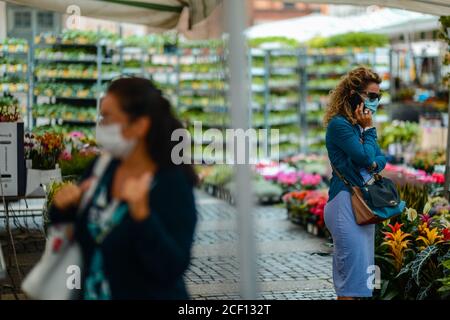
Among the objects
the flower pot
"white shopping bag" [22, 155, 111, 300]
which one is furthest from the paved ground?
"white shopping bag" [22, 155, 111, 300]

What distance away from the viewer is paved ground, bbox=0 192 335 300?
7852 mm

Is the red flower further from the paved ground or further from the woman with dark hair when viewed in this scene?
the woman with dark hair

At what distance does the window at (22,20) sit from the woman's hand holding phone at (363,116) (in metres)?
18.9

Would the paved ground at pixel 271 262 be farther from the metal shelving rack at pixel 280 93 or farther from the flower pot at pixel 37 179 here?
the metal shelving rack at pixel 280 93

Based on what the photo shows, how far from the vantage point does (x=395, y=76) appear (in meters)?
18.2

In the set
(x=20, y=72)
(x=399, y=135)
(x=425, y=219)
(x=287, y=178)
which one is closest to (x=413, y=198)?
(x=425, y=219)

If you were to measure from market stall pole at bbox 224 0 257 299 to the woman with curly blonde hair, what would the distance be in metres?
2.30

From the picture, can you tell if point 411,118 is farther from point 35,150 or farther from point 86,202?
point 86,202

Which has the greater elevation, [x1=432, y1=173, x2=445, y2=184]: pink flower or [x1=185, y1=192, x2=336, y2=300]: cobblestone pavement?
[x1=432, y1=173, x2=445, y2=184]: pink flower

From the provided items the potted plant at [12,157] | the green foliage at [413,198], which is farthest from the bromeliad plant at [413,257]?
the potted plant at [12,157]

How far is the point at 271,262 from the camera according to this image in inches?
377

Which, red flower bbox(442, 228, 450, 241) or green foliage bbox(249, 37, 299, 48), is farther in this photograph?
green foliage bbox(249, 37, 299, 48)

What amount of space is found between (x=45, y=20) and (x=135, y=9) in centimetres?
1714

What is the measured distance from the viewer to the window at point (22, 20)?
23828 mm
